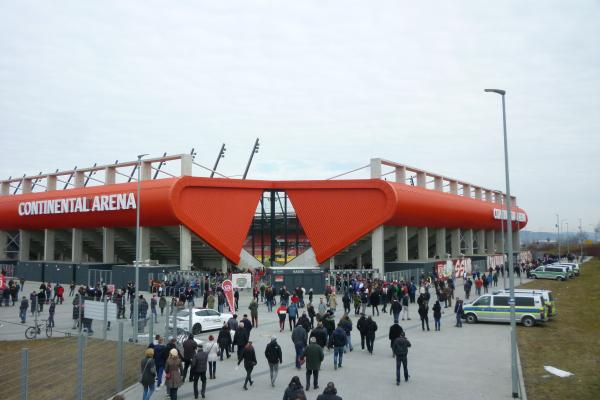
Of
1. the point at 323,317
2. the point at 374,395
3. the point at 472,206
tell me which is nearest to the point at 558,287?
the point at 472,206

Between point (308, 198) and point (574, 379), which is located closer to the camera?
point (574, 379)

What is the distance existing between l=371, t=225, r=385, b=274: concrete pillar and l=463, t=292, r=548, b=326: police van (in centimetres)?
2021

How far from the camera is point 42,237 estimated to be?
66250mm

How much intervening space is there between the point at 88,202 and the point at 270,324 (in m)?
31.6

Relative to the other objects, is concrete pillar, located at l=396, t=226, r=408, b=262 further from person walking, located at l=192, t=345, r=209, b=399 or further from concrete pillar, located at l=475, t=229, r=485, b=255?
person walking, located at l=192, t=345, r=209, b=399

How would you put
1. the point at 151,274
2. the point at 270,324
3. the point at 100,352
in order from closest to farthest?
1. the point at 100,352
2. the point at 270,324
3. the point at 151,274

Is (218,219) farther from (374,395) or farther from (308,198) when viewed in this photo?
(374,395)

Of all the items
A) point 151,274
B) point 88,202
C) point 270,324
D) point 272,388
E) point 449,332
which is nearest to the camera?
point 272,388

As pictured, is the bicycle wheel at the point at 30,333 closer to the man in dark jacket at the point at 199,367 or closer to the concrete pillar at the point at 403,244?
the man in dark jacket at the point at 199,367

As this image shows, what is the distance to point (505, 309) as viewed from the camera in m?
24.6

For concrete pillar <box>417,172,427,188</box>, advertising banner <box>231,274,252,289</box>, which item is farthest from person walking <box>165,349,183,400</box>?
concrete pillar <box>417,172,427,188</box>

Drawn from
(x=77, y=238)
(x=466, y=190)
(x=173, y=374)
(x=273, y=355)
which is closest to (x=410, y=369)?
(x=273, y=355)

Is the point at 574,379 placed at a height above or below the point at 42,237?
below

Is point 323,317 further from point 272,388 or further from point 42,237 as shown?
point 42,237
